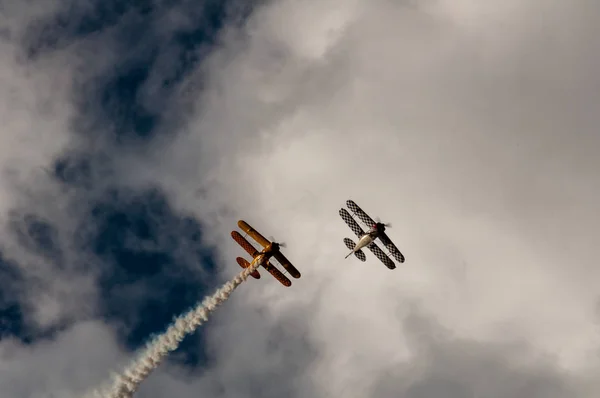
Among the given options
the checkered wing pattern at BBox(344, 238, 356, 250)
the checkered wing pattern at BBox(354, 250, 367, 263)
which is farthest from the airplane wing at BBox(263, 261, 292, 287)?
the checkered wing pattern at BBox(354, 250, 367, 263)

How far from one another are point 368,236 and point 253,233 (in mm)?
24226

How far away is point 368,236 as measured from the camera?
10294 centimetres

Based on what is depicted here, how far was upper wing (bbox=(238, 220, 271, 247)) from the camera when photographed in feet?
344

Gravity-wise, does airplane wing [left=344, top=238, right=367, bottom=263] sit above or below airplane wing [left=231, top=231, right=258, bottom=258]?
below

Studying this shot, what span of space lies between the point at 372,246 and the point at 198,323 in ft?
131

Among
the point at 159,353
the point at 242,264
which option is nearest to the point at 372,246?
the point at 242,264

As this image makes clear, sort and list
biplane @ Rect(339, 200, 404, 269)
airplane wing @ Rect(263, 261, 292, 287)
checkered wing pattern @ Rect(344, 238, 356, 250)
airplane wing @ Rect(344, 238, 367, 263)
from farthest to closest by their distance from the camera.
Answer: checkered wing pattern @ Rect(344, 238, 356, 250) < airplane wing @ Rect(344, 238, 367, 263) < airplane wing @ Rect(263, 261, 292, 287) < biplane @ Rect(339, 200, 404, 269)

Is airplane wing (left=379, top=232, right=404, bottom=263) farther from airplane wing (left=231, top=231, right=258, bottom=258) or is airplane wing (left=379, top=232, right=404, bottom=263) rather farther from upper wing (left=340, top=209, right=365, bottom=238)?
airplane wing (left=231, top=231, right=258, bottom=258)

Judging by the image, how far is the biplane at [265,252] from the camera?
104312mm

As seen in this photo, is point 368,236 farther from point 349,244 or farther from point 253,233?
point 253,233

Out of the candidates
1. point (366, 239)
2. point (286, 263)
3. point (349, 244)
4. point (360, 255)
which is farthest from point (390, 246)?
point (286, 263)

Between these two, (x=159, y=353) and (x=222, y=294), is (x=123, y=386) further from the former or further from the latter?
(x=222, y=294)

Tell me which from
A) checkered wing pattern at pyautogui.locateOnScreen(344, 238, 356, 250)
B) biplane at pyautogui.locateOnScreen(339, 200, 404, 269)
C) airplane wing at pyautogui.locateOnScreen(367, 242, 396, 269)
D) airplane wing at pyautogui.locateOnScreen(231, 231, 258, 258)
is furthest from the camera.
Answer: checkered wing pattern at pyautogui.locateOnScreen(344, 238, 356, 250)

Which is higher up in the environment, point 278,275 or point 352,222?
point 352,222
